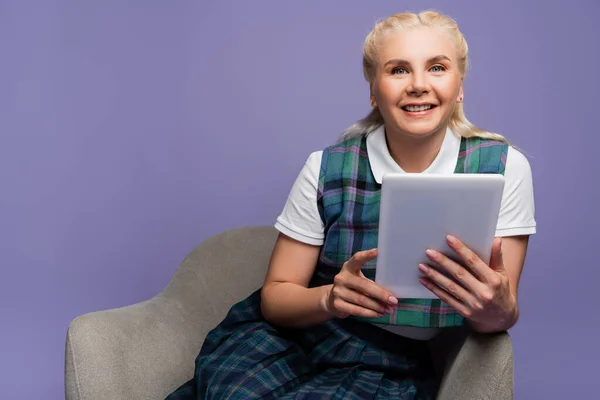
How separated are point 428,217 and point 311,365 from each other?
0.61 metres

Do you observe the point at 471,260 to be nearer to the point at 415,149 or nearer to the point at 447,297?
the point at 447,297

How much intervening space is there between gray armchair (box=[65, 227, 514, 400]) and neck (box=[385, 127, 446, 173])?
41 centimetres

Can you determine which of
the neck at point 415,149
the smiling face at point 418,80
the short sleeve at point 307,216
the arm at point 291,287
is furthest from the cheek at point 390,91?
the arm at point 291,287

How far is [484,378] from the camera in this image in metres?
1.70

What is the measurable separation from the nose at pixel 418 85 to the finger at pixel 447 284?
1.42ft

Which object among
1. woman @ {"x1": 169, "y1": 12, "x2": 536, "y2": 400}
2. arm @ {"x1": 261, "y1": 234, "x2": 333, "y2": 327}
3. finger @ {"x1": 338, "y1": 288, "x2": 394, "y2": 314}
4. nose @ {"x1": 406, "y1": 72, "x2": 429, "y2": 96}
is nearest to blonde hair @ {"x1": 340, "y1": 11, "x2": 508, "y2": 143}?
woman @ {"x1": 169, "y1": 12, "x2": 536, "y2": 400}

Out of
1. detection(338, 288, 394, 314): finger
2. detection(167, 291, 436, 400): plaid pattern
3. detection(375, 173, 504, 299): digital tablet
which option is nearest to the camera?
detection(375, 173, 504, 299): digital tablet

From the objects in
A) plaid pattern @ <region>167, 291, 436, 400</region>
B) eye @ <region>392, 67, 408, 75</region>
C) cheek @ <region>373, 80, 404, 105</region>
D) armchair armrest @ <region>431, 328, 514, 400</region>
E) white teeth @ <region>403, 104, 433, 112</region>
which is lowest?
plaid pattern @ <region>167, 291, 436, 400</region>

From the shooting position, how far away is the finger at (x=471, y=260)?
61.6 inches

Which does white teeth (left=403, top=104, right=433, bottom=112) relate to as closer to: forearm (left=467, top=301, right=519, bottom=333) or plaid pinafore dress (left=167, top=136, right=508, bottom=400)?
plaid pinafore dress (left=167, top=136, right=508, bottom=400)

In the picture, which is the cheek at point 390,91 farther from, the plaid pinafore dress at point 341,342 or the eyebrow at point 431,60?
the plaid pinafore dress at point 341,342

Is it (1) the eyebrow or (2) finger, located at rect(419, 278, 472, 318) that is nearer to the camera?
(2) finger, located at rect(419, 278, 472, 318)

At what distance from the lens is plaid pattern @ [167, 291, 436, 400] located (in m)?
1.83

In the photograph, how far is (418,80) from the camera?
1.84 meters
